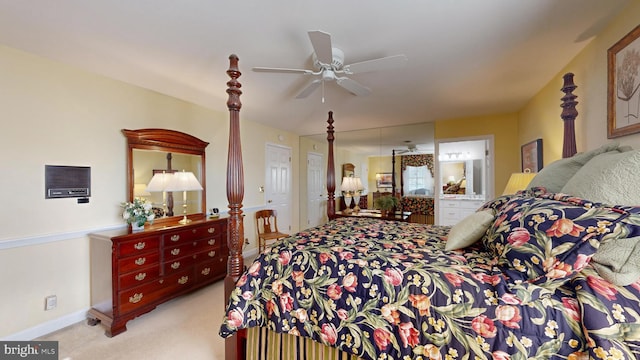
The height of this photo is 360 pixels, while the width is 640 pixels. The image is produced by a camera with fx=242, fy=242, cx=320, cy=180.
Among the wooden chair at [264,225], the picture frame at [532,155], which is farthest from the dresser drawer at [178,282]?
the picture frame at [532,155]

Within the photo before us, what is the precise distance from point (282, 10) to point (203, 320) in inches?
105

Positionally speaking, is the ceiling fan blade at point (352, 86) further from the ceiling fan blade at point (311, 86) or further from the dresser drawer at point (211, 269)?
the dresser drawer at point (211, 269)

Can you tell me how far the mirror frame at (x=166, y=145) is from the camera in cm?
267

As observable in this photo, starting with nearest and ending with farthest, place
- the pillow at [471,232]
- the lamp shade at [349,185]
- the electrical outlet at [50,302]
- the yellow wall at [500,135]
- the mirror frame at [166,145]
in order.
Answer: the pillow at [471,232] → the electrical outlet at [50,302] → the mirror frame at [166,145] → the yellow wall at [500,135] → the lamp shade at [349,185]

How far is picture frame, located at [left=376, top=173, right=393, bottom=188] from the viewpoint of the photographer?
15.5 feet

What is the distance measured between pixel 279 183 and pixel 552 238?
4.44 m

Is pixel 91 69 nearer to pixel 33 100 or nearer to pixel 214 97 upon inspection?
pixel 33 100

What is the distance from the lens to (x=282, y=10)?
1.53 meters

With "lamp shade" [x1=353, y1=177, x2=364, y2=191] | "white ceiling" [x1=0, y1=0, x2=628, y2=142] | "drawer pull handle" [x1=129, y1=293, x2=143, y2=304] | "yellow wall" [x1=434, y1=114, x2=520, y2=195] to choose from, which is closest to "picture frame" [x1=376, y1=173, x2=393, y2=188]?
"lamp shade" [x1=353, y1=177, x2=364, y2=191]

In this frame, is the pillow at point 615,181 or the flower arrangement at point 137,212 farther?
the flower arrangement at point 137,212

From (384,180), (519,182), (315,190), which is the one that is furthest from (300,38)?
(315,190)

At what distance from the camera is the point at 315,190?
18.8 feet

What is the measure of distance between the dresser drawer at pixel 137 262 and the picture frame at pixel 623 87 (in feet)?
12.5

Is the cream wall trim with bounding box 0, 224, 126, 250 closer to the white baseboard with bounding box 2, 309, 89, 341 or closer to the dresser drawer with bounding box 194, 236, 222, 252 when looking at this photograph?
the white baseboard with bounding box 2, 309, 89, 341
